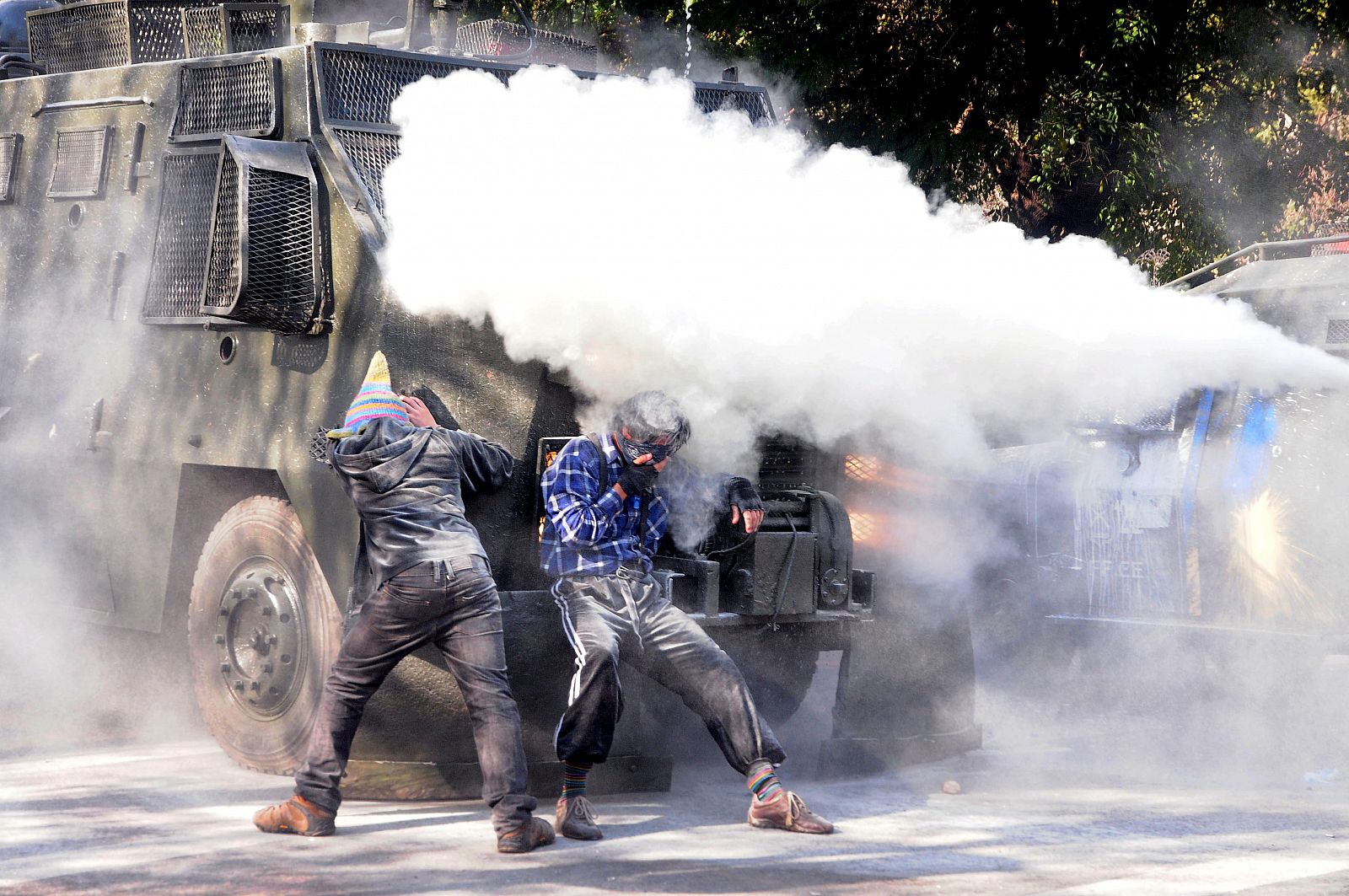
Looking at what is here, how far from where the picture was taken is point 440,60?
24.2 feet

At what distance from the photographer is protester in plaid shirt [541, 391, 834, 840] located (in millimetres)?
6102

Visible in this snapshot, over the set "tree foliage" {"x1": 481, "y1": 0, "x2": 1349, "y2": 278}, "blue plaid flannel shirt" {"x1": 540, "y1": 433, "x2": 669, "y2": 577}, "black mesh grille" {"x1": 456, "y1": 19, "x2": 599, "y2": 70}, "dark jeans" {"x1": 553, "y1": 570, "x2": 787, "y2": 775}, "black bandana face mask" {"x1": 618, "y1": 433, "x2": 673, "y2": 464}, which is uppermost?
"tree foliage" {"x1": 481, "y1": 0, "x2": 1349, "y2": 278}

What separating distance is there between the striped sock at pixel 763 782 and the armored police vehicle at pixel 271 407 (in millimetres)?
689

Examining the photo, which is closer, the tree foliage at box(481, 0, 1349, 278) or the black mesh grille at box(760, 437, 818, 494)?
the black mesh grille at box(760, 437, 818, 494)

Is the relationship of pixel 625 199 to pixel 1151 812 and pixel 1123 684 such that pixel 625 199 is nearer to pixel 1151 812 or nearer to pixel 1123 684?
pixel 1151 812

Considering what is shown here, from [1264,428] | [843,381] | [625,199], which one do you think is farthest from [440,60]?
[1264,428]

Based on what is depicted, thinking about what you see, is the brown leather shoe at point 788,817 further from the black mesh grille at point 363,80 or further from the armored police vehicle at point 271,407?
the black mesh grille at point 363,80

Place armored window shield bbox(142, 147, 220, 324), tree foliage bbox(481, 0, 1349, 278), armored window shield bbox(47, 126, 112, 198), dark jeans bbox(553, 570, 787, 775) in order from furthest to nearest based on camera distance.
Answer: tree foliage bbox(481, 0, 1349, 278)
armored window shield bbox(47, 126, 112, 198)
armored window shield bbox(142, 147, 220, 324)
dark jeans bbox(553, 570, 787, 775)

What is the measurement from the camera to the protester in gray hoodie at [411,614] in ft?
19.6

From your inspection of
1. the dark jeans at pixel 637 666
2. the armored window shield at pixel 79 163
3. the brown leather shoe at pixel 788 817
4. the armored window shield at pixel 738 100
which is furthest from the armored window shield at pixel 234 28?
the brown leather shoe at pixel 788 817

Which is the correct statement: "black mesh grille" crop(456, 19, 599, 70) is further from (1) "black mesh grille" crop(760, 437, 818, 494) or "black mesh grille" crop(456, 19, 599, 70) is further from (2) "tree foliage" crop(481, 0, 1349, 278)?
(2) "tree foliage" crop(481, 0, 1349, 278)

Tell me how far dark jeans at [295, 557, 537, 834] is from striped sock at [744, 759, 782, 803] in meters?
0.82

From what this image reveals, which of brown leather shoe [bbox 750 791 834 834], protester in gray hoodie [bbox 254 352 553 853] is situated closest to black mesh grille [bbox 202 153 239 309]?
protester in gray hoodie [bbox 254 352 553 853]

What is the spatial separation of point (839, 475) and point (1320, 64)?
7.12 m
